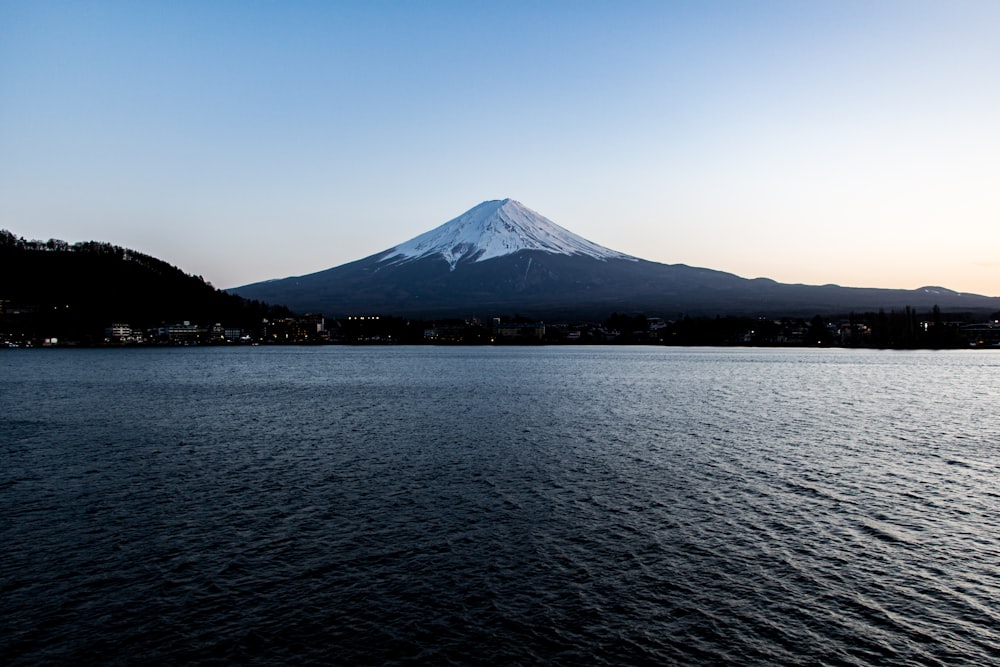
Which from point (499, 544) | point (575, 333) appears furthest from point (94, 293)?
point (499, 544)

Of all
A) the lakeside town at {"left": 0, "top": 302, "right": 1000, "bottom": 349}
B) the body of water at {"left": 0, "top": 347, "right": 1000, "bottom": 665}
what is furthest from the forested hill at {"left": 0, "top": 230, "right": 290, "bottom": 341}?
the body of water at {"left": 0, "top": 347, "right": 1000, "bottom": 665}

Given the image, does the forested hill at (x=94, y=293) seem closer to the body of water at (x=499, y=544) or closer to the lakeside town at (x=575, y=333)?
the lakeside town at (x=575, y=333)

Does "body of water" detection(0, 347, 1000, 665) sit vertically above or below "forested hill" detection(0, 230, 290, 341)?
below

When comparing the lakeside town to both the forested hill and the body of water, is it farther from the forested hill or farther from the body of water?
the body of water

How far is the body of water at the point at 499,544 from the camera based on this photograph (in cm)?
1024

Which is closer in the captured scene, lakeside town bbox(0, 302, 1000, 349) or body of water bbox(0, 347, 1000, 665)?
body of water bbox(0, 347, 1000, 665)

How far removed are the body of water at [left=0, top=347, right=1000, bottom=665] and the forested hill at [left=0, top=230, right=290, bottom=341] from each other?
474 ft

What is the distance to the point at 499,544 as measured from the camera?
47.3 feet

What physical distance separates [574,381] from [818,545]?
4753 centimetres

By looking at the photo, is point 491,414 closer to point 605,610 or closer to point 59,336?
point 605,610

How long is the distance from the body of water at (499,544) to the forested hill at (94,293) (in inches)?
5691

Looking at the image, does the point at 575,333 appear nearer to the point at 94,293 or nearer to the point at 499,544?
the point at 94,293

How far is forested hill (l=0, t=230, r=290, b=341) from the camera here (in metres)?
156

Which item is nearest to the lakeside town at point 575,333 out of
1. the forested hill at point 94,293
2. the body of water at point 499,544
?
the forested hill at point 94,293
